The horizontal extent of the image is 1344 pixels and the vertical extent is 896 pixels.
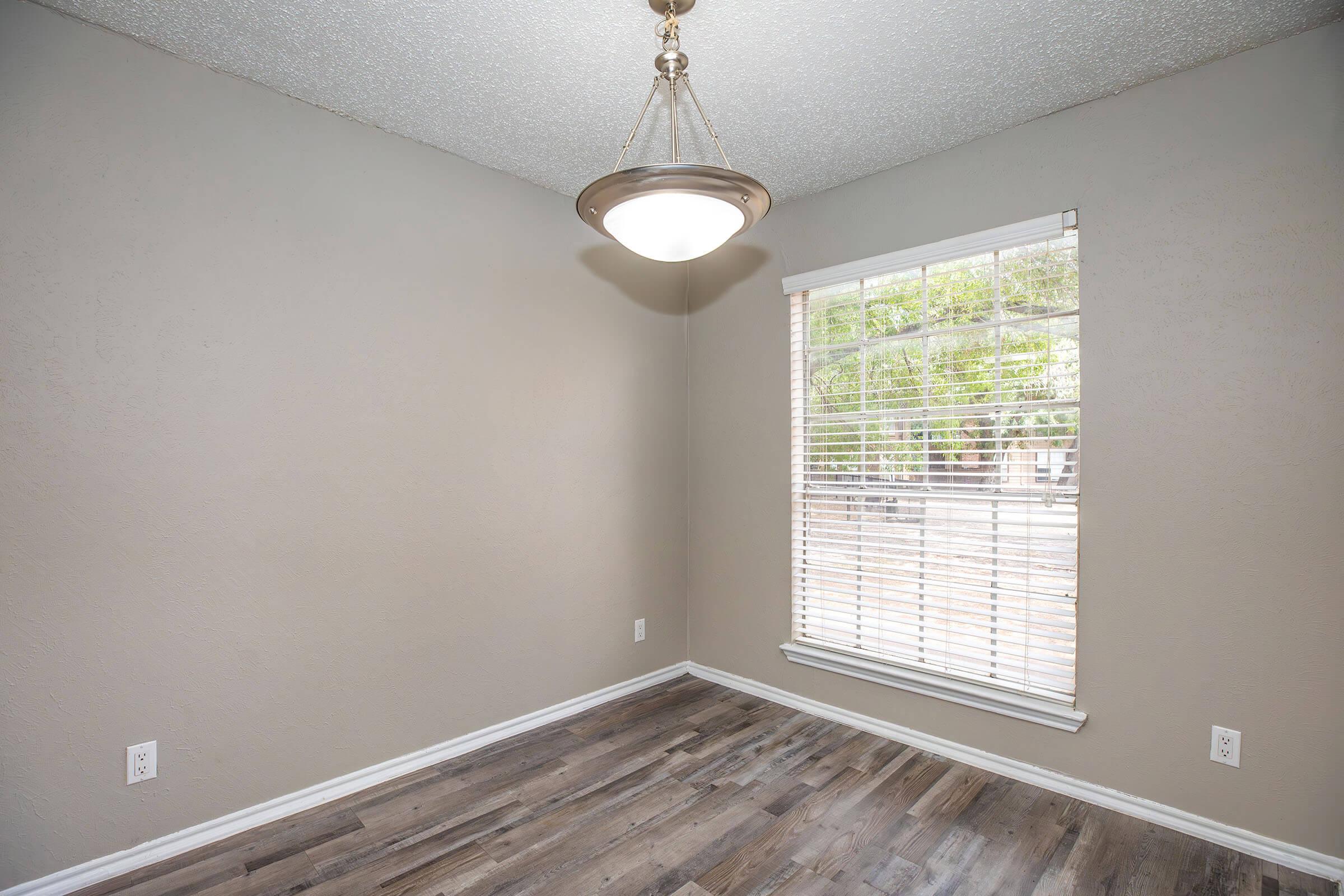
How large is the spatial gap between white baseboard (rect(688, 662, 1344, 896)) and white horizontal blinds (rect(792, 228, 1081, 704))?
31cm

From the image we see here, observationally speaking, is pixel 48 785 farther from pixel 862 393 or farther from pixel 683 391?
pixel 862 393

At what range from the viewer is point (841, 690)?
317 centimetres

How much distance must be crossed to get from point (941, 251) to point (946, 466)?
952mm

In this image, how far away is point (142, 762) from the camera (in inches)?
80.7

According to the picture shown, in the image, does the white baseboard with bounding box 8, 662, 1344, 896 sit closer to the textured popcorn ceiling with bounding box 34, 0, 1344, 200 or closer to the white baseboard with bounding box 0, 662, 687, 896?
the white baseboard with bounding box 0, 662, 687, 896

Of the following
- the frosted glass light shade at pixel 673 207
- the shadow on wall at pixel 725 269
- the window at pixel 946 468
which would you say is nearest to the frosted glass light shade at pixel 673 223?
the frosted glass light shade at pixel 673 207

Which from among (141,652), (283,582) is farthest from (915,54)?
(141,652)

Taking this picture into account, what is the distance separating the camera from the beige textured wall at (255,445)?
1.92 m

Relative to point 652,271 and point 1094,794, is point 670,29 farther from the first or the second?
point 1094,794

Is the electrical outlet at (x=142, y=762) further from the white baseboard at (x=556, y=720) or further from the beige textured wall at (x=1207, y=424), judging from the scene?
the beige textured wall at (x=1207, y=424)

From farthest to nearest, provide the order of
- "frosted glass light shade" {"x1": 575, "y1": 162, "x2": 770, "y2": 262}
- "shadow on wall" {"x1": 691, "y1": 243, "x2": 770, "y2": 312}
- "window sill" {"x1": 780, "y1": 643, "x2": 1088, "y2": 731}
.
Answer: "shadow on wall" {"x1": 691, "y1": 243, "x2": 770, "y2": 312}, "window sill" {"x1": 780, "y1": 643, "x2": 1088, "y2": 731}, "frosted glass light shade" {"x1": 575, "y1": 162, "x2": 770, "y2": 262}

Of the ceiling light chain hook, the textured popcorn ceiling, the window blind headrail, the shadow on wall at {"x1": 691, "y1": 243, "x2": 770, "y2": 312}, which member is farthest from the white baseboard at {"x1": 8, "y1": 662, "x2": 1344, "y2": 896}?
the ceiling light chain hook

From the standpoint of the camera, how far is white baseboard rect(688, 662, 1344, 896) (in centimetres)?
203

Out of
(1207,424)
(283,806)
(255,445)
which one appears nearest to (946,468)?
(1207,424)
